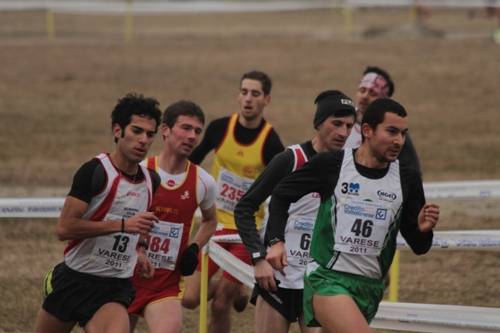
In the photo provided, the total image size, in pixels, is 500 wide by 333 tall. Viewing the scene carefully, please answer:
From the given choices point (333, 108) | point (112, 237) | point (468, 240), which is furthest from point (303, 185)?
point (468, 240)

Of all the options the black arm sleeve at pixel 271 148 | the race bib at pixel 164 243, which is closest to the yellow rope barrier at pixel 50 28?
the black arm sleeve at pixel 271 148

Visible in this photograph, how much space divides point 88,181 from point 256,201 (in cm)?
108

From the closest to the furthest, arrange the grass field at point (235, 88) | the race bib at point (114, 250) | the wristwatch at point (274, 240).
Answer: the wristwatch at point (274, 240)
the race bib at point (114, 250)
the grass field at point (235, 88)

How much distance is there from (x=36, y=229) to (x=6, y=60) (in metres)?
17.0

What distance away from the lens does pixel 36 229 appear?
633 inches

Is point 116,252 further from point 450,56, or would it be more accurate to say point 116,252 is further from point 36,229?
point 450,56

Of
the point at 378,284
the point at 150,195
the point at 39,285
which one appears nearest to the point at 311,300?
the point at 378,284

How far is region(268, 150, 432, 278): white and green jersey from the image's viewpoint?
→ 7.94m

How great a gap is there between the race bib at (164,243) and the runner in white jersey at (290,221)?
0.65 m

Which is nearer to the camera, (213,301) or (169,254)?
(169,254)

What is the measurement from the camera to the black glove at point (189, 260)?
9.30 m

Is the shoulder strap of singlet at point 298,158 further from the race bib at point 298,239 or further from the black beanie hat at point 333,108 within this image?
the race bib at point 298,239

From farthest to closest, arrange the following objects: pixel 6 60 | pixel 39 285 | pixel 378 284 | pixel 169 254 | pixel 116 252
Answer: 1. pixel 6 60
2. pixel 39 285
3. pixel 169 254
4. pixel 116 252
5. pixel 378 284

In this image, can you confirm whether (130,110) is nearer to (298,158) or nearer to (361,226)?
(298,158)
